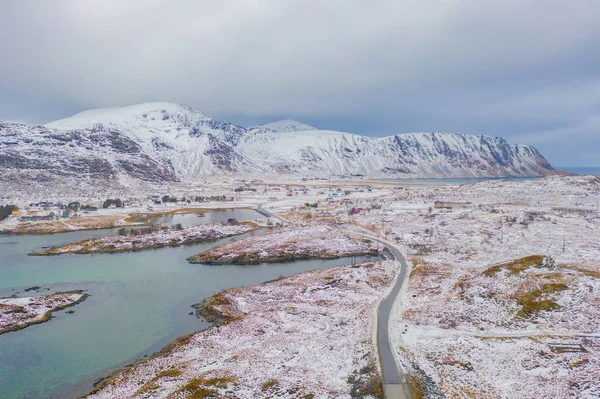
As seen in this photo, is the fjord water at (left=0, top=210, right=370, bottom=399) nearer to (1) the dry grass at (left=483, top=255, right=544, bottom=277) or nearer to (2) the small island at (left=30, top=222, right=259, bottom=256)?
(2) the small island at (left=30, top=222, right=259, bottom=256)

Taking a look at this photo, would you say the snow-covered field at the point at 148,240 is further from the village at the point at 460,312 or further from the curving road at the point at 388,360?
the curving road at the point at 388,360

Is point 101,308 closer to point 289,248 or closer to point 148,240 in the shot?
point 148,240

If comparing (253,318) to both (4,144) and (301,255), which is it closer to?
(301,255)

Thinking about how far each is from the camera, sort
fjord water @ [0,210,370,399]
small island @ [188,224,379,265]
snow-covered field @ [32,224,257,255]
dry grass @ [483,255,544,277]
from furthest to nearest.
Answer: snow-covered field @ [32,224,257,255]
small island @ [188,224,379,265]
dry grass @ [483,255,544,277]
fjord water @ [0,210,370,399]

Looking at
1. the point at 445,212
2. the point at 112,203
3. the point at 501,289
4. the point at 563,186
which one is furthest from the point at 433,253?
the point at 563,186

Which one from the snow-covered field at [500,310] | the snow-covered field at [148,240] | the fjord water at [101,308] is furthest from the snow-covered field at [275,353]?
the snow-covered field at [148,240]

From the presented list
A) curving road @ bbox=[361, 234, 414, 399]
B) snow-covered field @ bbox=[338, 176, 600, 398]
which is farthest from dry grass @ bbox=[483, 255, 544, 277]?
curving road @ bbox=[361, 234, 414, 399]

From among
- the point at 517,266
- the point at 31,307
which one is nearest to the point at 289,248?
the point at 517,266
